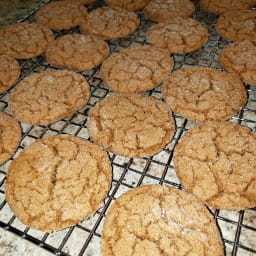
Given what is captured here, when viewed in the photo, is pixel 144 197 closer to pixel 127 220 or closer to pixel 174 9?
pixel 127 220

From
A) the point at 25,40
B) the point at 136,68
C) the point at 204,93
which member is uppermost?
the point at 25,40

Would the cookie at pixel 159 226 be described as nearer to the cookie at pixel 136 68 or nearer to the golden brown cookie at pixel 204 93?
the golden brown cookie at pixel 204 93

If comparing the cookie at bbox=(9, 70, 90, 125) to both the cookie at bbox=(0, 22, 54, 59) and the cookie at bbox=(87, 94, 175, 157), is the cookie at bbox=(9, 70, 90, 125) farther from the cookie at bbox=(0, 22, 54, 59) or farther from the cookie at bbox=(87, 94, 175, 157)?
the cookie at bbox=(0, 22, 54, 59)

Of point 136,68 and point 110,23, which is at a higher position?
point 110,23

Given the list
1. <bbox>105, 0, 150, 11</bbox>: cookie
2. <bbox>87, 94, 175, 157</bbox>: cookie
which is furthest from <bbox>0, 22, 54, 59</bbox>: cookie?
<bbox>87, 94, 175, 157</bbox>: cookie

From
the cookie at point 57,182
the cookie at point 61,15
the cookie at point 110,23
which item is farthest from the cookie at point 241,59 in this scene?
the cookie at point 61,15

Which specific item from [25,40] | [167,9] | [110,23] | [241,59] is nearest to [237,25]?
[241,59]

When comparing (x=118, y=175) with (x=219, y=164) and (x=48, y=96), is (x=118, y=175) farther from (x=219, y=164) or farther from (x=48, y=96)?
(x=48, y=96)
